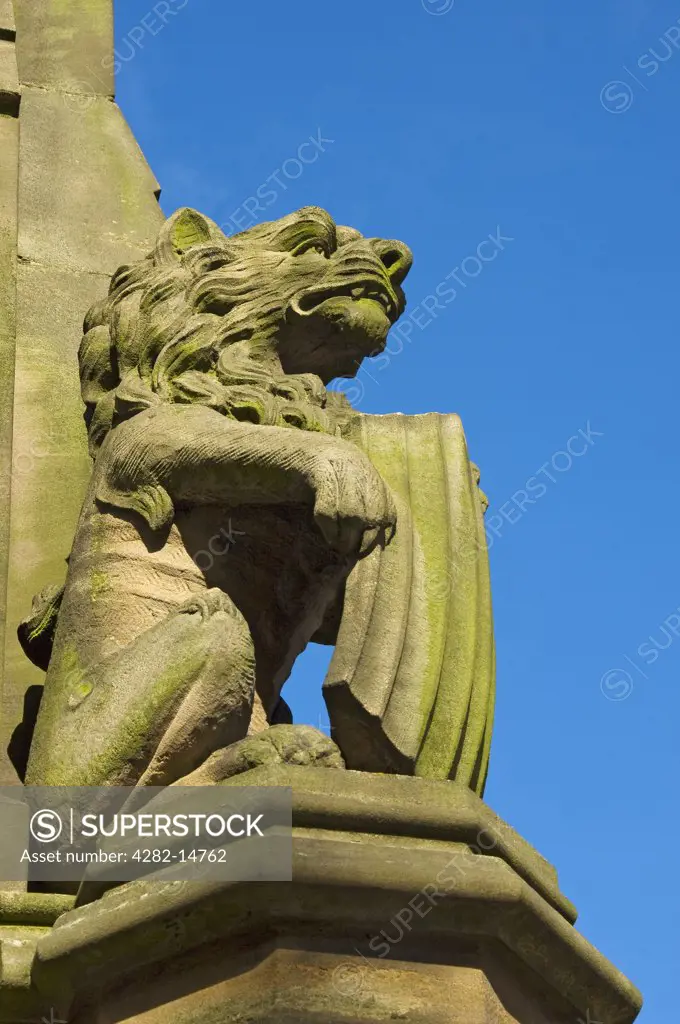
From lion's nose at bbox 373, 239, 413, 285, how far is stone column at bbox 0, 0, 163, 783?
167 centimetres

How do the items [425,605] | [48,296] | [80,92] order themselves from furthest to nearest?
1. [80,92]
2. [48,296]
3. [425,605]

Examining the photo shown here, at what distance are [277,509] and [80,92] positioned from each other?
353 centimetres

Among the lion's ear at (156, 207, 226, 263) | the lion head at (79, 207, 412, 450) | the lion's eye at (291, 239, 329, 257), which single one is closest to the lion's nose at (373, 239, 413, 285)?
the lion head at (79, 207, 412, 450)

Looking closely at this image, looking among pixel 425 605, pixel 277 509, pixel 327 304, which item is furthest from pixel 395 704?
pixel 327 304

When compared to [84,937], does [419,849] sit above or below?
above

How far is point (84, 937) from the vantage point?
594 cm

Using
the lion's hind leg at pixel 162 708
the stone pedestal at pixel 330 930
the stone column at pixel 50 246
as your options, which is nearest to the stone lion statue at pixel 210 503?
the lion's hind leg at pixel 162 708

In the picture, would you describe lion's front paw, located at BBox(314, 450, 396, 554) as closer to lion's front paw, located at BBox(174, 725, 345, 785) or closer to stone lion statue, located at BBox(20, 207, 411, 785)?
stone lion statue, located at BBox(20, 207, 411, 785)

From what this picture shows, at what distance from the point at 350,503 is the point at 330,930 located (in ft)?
4.93

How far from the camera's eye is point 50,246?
9102mm

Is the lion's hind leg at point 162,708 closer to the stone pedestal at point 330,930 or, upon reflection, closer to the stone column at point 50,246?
the stone pedestal at point 330,930

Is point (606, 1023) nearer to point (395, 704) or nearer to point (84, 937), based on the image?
point (395, 704)

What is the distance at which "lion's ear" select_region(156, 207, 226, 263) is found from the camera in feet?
26.0

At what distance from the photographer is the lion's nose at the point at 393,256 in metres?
7.73
